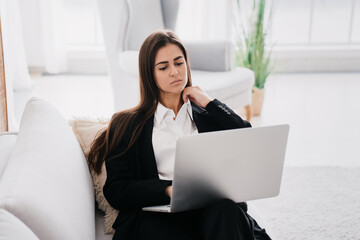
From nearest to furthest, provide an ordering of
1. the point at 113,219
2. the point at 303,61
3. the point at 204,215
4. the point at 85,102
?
the point at 204,215, the point at 113,219, the point at 85,102, the point at 303,61

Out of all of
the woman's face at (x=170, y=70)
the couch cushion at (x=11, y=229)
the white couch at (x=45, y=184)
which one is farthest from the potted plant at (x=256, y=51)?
the couch cushion at (x=11, y=229)

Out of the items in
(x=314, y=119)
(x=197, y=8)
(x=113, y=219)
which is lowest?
(x=314, y=119)

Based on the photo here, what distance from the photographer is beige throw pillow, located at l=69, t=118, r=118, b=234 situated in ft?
→ 4.66

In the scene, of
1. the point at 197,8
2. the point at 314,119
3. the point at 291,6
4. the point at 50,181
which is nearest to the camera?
the point at 50,181

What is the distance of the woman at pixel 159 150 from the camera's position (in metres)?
1.26

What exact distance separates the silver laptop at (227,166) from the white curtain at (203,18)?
330 cm

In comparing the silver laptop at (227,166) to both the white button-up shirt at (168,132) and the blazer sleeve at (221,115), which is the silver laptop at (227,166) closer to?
the white button-up shirt at (168,132)

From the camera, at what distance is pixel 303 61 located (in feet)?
16.3

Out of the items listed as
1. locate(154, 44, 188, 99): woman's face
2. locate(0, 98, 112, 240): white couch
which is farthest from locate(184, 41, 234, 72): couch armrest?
locate(0, 98, 112, 240): white couch

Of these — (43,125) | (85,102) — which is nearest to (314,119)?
(85,102)

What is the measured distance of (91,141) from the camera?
60.3 inches

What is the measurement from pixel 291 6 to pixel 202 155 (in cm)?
829

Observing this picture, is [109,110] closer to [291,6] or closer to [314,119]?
[314,119]

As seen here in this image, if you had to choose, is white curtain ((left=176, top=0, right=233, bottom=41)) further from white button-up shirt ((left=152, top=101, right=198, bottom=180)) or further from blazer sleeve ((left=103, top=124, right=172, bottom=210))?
blazer sleeve ((left=103, top=124, right=172, bottom=210))
